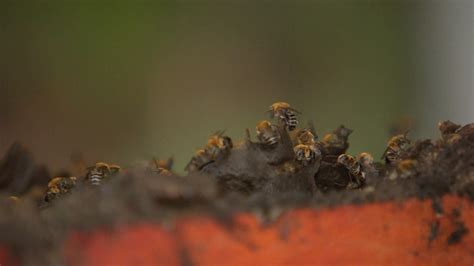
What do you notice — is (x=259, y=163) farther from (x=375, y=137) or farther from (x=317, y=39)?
(x=317, y=39)

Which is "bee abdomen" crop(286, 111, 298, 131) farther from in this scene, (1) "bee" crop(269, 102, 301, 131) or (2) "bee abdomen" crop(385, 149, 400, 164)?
(2) "bee abdomen" crop(385, 149, 400, 164)

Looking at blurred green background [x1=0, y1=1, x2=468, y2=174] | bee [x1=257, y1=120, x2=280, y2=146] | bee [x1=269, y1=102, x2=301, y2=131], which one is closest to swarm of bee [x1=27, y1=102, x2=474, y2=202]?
bee [x1=257, y1=120, x2=280, y2=146]

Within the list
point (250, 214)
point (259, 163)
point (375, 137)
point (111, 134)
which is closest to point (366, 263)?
point (250, 214)

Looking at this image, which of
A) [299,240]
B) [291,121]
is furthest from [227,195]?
[291,121]

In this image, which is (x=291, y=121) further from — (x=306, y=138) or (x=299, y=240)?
(x=299, y=240)

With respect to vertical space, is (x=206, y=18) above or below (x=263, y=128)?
above

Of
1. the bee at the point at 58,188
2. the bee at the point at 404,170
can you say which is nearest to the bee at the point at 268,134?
the bee at the point at 404,170
